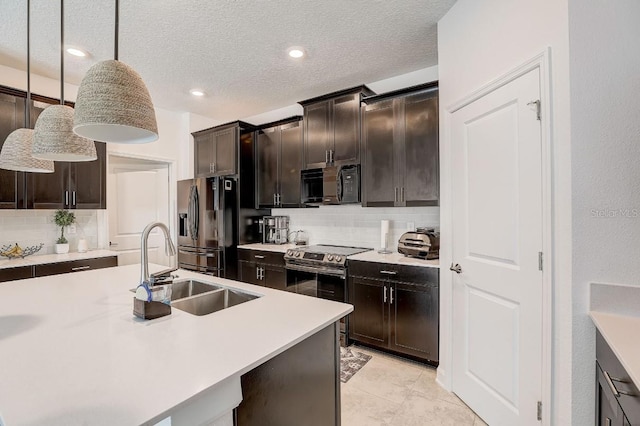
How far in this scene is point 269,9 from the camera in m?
2.25

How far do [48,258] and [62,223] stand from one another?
492mm

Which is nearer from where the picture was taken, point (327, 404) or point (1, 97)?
point (327, 404)

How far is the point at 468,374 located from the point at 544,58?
195 centimetres

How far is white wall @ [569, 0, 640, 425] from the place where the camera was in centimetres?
128

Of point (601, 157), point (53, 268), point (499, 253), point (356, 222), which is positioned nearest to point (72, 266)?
point (53, 268)

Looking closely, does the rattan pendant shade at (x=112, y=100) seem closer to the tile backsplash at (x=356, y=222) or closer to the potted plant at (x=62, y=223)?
the tile backsplash at (x=356, y=222)

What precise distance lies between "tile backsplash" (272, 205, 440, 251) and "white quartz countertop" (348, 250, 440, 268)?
0.29m

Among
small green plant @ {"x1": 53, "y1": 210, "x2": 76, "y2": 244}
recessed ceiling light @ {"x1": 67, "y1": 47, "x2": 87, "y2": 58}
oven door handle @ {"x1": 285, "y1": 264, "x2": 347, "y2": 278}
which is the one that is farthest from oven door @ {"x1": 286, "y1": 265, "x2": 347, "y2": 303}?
recessed ceiling light @ {"x1": 67, "y1": 47, "x2": 87, "y2": 58}

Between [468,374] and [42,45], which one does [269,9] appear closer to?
[42,45]

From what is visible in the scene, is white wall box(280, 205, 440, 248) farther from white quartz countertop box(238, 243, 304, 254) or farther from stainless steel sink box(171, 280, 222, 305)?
stainless steel sink box(171, 280, 222, 305)

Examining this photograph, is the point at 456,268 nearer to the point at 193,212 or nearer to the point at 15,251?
the point at 193,212

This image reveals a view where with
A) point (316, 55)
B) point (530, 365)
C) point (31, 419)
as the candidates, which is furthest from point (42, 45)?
point (530, 365)

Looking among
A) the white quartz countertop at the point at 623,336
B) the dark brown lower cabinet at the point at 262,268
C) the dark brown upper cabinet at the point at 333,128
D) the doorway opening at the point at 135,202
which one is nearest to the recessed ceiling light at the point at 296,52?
the dark brown upper cabinet at the point at 333,128

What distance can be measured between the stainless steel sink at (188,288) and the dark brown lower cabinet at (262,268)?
5.13 feet
